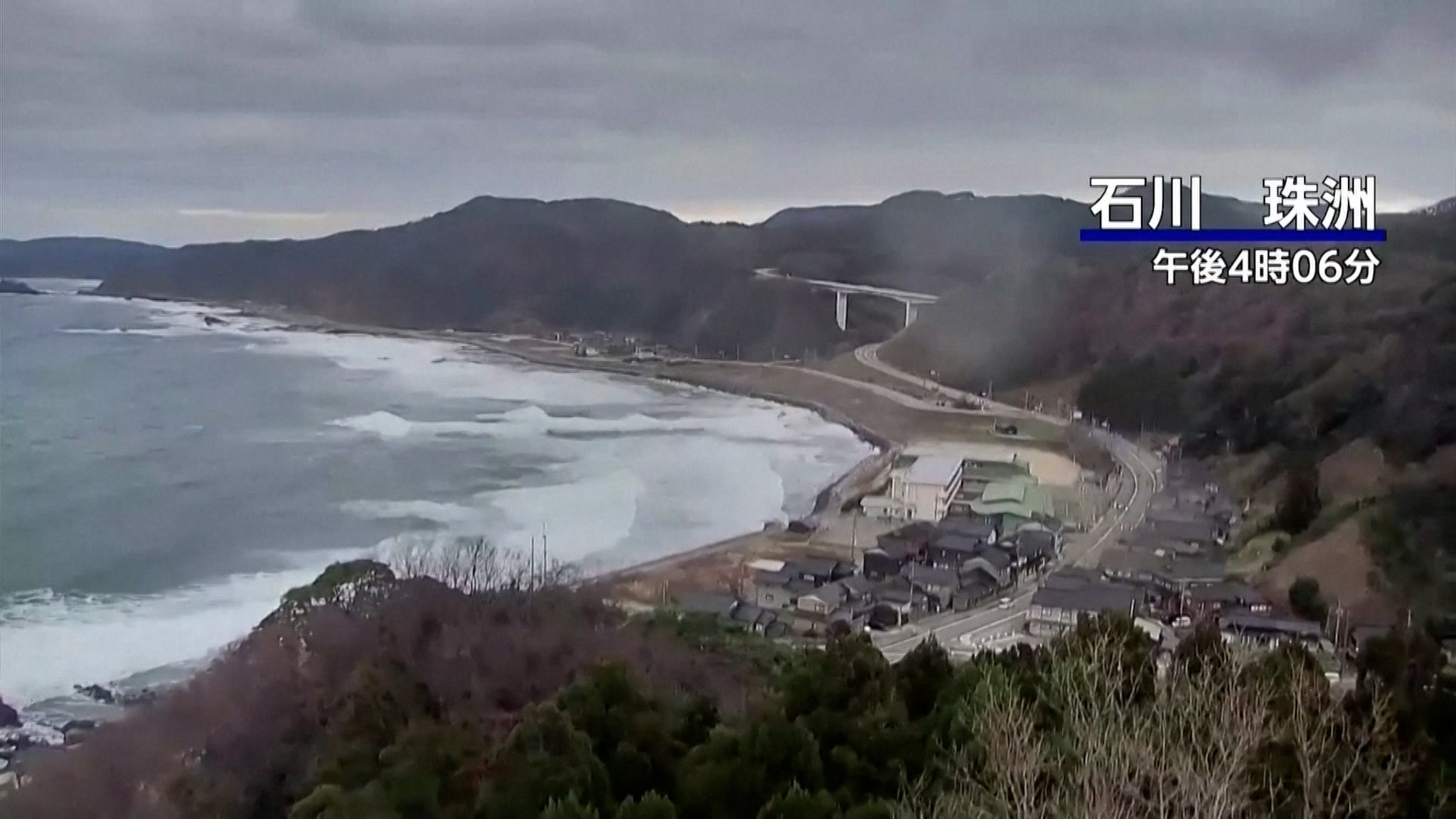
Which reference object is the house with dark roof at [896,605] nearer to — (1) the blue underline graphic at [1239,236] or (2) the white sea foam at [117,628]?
(1) the blue underline graphic at [1239,236]

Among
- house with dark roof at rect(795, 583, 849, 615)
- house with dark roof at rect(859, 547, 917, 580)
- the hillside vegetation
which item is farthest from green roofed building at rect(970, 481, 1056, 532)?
the hillside vegetation

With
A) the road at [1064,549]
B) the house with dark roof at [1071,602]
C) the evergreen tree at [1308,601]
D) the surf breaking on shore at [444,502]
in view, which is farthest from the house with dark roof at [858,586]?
the evergreen tree at [1308,601]

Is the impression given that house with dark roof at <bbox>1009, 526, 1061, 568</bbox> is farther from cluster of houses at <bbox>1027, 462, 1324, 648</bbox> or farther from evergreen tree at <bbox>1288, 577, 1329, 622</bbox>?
evergreen tree at <bbox>1288, 577, 1329, 622</bbox>

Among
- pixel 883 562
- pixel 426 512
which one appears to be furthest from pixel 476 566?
pixel 883 562

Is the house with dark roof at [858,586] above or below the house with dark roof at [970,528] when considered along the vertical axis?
below

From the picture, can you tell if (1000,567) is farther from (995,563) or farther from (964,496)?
(964,496)

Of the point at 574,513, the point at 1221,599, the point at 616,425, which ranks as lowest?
the point at 1221,599

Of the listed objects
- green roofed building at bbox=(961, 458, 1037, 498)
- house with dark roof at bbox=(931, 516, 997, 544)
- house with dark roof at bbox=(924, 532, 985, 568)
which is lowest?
house with dark roof at bbox=(924, 532, 985, 568)
